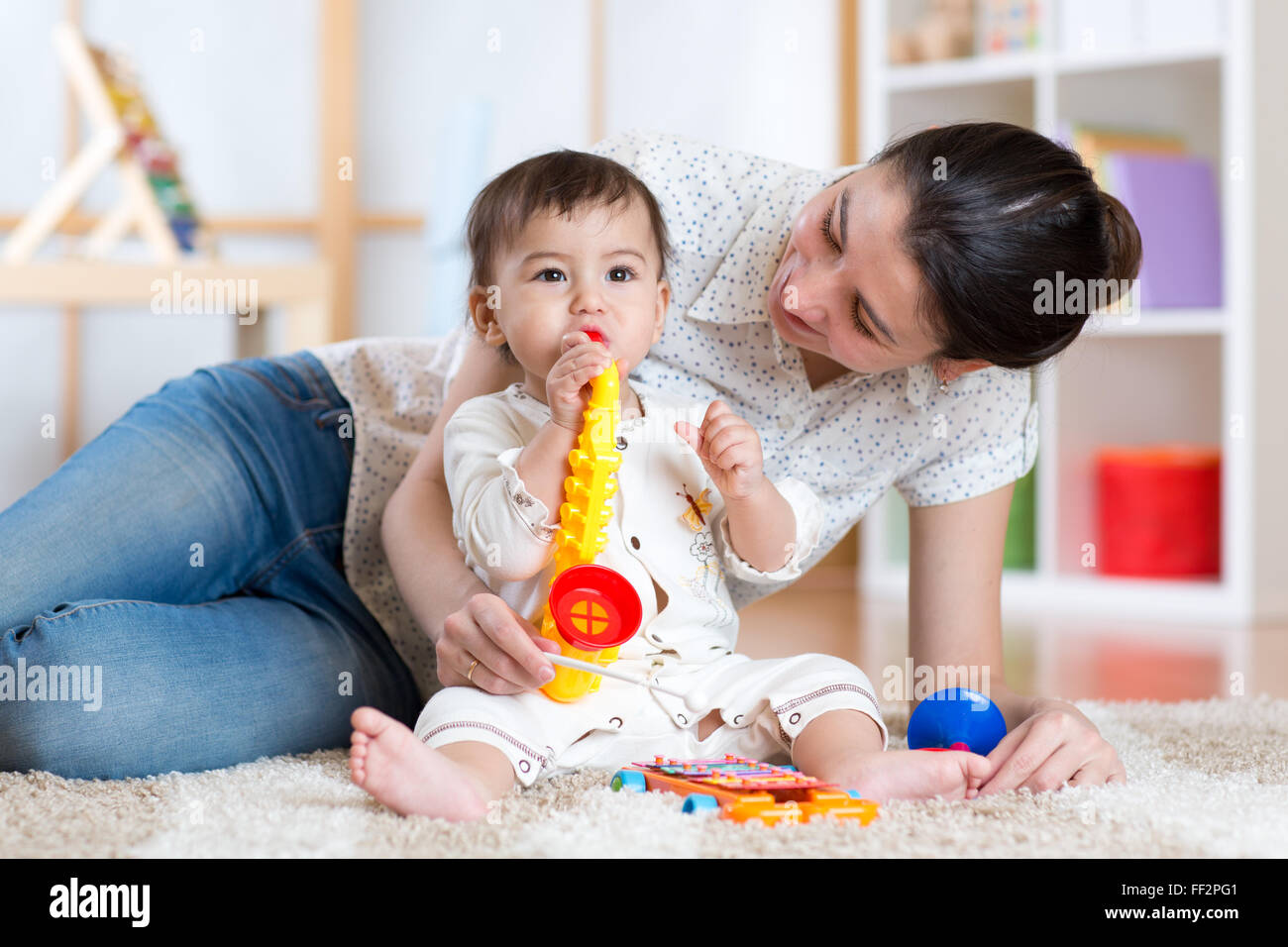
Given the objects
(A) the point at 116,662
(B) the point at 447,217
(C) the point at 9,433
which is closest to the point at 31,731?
(A) the point at 116,662

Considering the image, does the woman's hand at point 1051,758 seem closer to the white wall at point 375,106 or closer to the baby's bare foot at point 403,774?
the baby's bare foot at point 403,774

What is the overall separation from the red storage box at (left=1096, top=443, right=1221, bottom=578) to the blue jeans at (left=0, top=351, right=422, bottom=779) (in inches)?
70.2

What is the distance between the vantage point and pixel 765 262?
1.10 meters

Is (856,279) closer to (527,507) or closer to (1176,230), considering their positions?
(527,507)

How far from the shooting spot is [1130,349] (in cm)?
267

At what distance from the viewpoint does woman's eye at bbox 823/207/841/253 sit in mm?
963

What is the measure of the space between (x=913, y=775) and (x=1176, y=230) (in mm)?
1964

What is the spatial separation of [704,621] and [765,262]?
12.7 inches

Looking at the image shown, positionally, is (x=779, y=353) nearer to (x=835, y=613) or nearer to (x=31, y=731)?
(x=31, y=731)

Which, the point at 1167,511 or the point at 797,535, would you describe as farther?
the point at 1167,511

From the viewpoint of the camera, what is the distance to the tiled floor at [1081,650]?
158cm

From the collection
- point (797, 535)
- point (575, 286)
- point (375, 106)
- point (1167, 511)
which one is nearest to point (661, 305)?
point (575, 286)

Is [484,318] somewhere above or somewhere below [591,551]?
above

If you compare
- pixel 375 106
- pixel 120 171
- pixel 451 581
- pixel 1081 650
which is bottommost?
pixel 1081 650
